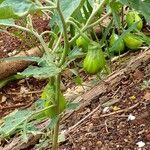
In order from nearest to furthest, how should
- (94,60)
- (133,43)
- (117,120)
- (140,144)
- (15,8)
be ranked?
(15,8) < (94,60) < (140,144) < (117,120) < (133,43)

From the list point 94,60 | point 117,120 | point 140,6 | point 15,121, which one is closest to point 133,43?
point 117,120

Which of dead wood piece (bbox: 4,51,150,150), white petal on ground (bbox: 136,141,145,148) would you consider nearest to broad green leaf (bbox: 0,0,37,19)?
white petal on ground (bbox: 136,141,145,148)

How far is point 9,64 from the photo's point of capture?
8.48 feet

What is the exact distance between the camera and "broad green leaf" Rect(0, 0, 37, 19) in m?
0.81

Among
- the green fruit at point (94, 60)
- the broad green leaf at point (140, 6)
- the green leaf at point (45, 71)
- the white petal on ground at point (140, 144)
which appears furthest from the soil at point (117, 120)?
the broad green leaf at point (140, 6)

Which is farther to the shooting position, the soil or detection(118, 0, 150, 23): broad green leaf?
the soil

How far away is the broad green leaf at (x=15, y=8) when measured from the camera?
0.81 m

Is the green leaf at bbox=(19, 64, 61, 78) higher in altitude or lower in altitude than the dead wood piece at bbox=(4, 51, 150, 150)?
higher

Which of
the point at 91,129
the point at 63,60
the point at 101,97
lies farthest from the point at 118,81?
the point at 63,60

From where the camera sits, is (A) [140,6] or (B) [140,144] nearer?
(A) [140,6]

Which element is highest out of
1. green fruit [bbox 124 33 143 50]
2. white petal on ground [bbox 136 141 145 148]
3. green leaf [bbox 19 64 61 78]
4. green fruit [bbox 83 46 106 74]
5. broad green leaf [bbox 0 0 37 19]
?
broad green leaf [bbox 0 0 37 19]

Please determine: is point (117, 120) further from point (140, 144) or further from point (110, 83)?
point (110, 83)

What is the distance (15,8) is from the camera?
2.81 feet

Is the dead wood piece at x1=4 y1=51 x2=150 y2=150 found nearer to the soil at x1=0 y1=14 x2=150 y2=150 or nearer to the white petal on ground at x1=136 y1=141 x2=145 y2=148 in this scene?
the soil at x1=0 y1=14 x2=150 y2=150
